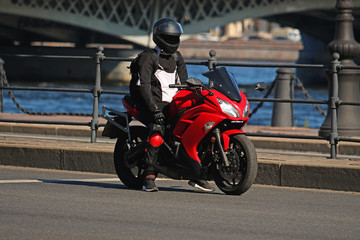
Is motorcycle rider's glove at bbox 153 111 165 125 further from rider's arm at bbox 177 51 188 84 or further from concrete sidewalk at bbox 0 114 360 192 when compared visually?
concrete sidewalk at bbox 0 114 360 192

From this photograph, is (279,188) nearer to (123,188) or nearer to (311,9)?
(123,188)

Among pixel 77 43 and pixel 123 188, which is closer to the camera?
pixel 123 188

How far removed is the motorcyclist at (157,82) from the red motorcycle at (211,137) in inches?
4.1

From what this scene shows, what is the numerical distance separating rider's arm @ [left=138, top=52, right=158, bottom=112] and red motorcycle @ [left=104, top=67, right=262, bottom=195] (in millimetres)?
199

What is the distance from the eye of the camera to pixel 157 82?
737cm

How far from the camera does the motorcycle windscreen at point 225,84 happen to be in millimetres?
6859

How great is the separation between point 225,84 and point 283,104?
818cm

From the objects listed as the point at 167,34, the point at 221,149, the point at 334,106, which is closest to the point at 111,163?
the point at 167,34

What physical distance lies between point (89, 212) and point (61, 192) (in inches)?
42.8

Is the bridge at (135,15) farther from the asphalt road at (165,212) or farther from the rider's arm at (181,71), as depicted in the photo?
the asphalt road at (165,212)

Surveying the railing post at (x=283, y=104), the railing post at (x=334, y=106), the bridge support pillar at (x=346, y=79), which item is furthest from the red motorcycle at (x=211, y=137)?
the railing post at (x=283, y=104)

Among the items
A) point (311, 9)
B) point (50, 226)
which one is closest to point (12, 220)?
point (50, 226)

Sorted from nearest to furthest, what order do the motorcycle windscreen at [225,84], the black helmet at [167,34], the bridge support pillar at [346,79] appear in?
the motorcycle windscreen at [225,84], the black helmet at [167,34], the bridge support pillar at [346,79]

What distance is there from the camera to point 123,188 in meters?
7.54
